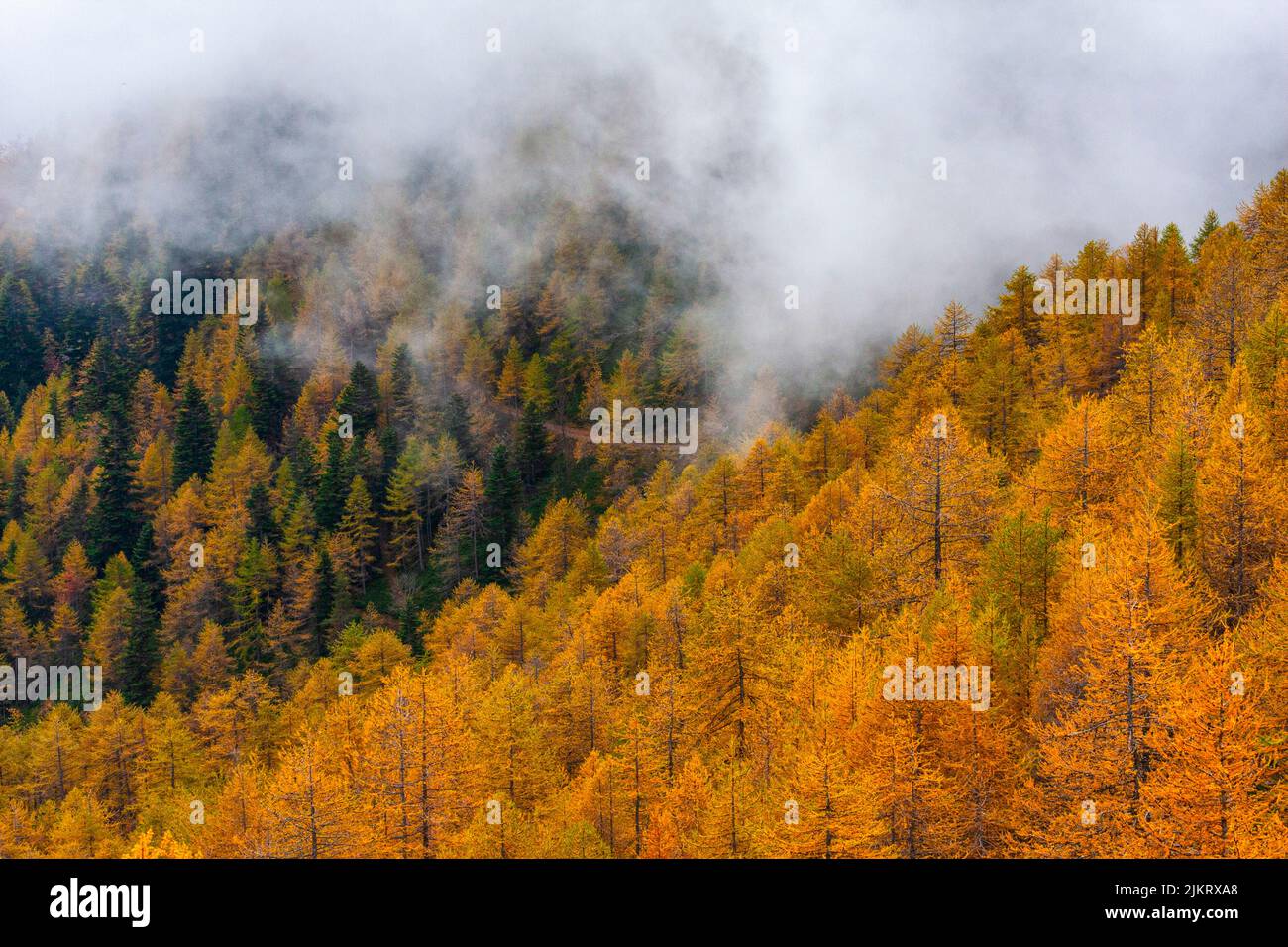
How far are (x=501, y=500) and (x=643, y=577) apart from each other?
49777mm

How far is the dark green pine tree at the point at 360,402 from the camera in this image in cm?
12938

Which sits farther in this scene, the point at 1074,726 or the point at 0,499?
the point at 0,499

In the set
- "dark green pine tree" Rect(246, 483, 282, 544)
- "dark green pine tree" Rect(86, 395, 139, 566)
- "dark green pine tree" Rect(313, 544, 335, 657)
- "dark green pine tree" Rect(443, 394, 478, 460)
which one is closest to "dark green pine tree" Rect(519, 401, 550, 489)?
"dark green pine tree" Rect(443, 394, 478, 460)

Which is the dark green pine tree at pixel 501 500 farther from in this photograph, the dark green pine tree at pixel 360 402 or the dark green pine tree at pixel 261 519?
the dark green pine tree at pixel 360 402

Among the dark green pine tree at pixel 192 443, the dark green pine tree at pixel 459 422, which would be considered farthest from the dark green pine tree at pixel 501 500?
the dark green pine tree at pixel 192 443

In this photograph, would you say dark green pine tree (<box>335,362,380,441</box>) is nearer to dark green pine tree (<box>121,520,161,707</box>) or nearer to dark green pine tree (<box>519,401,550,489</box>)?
dark green pine tree (<box>519,401,550,489</box>)

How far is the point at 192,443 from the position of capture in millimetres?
125500

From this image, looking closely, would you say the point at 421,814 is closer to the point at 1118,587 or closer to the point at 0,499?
the point at 1118,587

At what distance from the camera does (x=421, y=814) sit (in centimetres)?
3422

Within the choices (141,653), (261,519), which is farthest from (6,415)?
(141,653)

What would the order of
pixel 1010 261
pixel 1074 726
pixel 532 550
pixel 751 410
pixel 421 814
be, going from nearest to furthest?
pixel 1074 726, pixel 421 814, pixel 532 550, pixel 751 410, pixel 1010 261

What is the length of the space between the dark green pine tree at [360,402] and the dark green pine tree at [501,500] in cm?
2755
